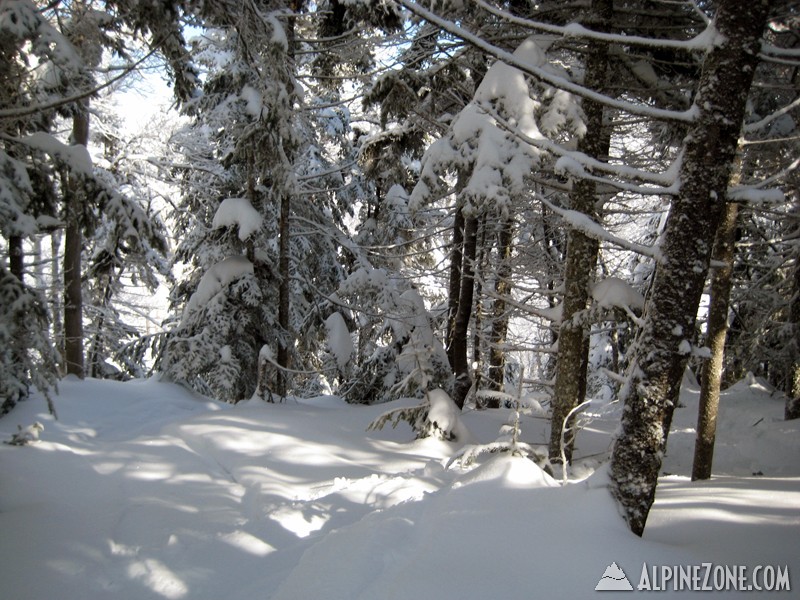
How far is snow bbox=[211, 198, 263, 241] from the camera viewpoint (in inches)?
400

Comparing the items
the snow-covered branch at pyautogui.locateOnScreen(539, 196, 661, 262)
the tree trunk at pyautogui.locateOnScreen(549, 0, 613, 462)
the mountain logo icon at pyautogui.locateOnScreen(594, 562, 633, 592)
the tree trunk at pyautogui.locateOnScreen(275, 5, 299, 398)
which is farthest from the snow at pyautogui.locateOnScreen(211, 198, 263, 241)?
the mountain logo icon at pyautogui.locateOnScreen(594, 562, 633, 592)

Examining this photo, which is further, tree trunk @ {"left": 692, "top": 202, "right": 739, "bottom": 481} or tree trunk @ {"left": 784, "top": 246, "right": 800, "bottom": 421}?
tree trunk @ {"left": 784, "top": 246, "right": 800, "bottom": 421}

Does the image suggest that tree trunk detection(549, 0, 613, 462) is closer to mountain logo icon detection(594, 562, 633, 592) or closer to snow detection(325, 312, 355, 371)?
mountain logo icon detection(594, 562, 633, 592)

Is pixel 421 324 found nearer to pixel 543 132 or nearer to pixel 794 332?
pixel 543 132

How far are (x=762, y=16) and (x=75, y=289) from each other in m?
13.6

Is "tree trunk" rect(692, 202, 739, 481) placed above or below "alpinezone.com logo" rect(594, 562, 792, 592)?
above

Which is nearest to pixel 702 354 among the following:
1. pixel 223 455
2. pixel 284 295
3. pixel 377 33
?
pixel 223 455

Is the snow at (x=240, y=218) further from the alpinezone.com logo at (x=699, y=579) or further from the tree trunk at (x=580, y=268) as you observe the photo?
the alpinezone.com logo at (x=699, y=579)

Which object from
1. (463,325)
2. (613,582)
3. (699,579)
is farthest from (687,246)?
(463,325)

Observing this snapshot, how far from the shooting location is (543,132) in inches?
247

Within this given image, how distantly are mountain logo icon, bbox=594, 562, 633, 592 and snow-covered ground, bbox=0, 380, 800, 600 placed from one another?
0.05 feet

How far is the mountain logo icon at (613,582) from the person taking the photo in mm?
2742

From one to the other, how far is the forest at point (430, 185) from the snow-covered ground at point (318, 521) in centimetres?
53

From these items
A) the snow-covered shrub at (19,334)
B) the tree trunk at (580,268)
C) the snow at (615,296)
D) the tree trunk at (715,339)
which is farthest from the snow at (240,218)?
the tree trunk at (715,339)
